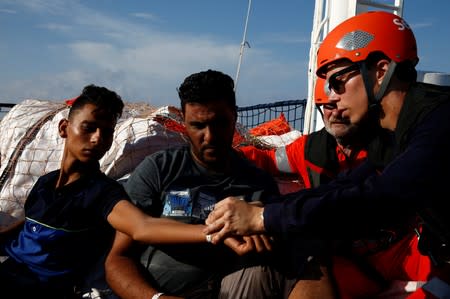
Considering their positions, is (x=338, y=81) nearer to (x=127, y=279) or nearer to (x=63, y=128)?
(x=127, y=279)

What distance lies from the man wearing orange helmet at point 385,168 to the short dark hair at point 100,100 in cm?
107

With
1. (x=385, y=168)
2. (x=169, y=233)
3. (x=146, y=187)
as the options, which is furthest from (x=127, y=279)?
(x=385, y=168)

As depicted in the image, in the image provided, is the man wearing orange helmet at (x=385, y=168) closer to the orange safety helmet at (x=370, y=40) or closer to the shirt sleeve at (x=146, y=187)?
the orange safety helmet at (x=370, y=40)

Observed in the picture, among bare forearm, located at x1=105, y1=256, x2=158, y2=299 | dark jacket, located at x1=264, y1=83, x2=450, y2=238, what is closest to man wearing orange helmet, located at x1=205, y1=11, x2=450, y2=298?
dark jacket, located at x1=264, y1=83, x2=450, y2=238

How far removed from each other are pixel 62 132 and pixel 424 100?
1.98 m

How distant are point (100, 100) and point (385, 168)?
1667mm

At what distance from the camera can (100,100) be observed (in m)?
2.74

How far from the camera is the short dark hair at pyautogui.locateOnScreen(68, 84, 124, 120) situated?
273 cm

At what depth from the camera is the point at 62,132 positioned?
280 cm

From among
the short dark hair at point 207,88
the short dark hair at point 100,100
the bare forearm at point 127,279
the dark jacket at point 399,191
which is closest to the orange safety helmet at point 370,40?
the dark jacket at point 399,191

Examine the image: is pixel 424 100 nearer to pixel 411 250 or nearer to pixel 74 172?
pixel 411 250

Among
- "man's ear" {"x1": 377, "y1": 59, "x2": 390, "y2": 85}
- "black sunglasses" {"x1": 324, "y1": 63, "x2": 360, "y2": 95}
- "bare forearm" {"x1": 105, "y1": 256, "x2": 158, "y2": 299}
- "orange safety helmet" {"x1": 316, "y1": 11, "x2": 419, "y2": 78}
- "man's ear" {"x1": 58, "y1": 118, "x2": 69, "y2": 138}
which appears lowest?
"bare forearm" {"x1": 105, "y1": 256, "x2": 158, "y2": 299}

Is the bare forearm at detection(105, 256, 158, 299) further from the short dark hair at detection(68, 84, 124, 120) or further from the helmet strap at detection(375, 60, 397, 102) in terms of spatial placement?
the helmet strap at detection(375, 60, 397, 102)

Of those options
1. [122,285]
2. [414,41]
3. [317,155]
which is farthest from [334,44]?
[122,285]
